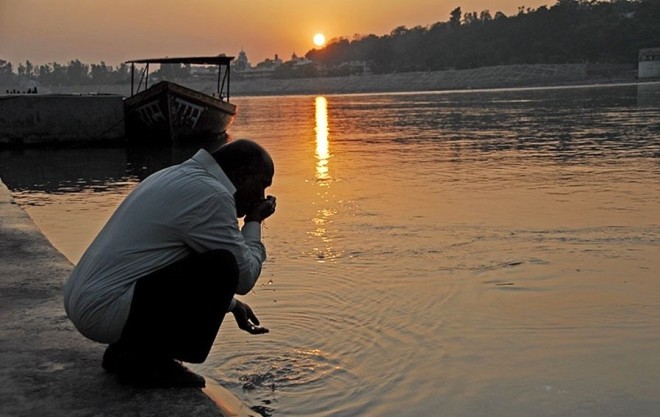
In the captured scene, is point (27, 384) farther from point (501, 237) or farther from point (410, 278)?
point (501, 237)

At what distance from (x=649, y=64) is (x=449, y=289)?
354 ft

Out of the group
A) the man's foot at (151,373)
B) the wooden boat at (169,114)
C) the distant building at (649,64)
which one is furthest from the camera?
the distant building at (649,64)

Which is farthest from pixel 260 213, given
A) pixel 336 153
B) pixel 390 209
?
pixel 336 153

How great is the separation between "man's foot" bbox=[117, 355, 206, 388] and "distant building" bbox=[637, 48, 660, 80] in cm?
10903

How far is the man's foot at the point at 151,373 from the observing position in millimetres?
3322

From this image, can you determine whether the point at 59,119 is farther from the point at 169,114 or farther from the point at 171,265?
the point at 171,265

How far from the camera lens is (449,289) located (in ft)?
19.1

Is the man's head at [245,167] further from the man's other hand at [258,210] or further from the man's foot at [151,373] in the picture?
the man's foot at [151,373]

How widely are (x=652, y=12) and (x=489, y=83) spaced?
31908 mm

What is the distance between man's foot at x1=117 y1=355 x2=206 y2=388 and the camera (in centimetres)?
332

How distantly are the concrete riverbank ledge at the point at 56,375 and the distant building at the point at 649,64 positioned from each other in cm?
10817

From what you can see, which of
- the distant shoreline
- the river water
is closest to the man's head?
the river water

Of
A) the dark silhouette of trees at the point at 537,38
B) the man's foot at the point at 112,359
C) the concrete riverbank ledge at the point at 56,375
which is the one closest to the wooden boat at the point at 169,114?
the concrete riverbank ledge at the point at 56,375

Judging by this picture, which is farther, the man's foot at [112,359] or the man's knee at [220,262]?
the man's foot at [112,359]
